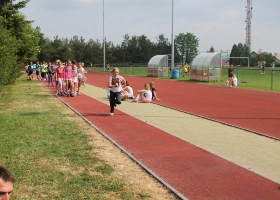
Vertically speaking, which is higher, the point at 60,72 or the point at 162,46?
the point at 162,46

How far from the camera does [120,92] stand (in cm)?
1253

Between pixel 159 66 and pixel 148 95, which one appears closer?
pixel 148 95

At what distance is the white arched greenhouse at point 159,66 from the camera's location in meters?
43.4

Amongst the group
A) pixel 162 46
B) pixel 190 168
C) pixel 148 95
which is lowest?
pixel 190 168

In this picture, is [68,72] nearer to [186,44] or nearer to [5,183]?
[5,183]

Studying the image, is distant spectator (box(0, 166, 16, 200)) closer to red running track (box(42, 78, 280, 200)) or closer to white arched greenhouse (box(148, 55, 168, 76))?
red running track (box(42, 78, 280, 200))

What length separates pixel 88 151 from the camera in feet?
23.7

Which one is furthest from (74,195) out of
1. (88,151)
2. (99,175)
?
(88,151)

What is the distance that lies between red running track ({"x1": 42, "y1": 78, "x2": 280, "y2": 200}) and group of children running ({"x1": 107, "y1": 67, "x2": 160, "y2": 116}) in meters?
2.61

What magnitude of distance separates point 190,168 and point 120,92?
666cm

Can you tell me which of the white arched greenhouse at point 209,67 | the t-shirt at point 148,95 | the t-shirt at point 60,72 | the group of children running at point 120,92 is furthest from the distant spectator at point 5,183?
the white arched greenhouse at point 209,67

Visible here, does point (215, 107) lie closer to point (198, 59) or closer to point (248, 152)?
point (248, 152)

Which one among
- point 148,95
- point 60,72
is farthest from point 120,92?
point 60,72

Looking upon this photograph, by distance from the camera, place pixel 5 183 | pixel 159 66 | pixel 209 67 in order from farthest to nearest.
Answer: pixel 159 66 → pixel 209 67 → pixel 5 183
